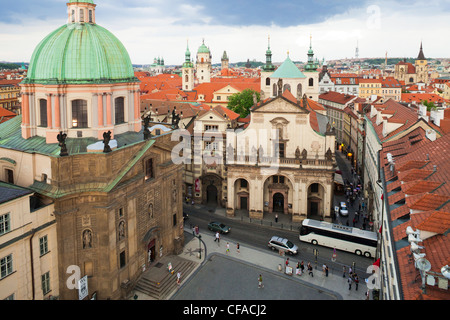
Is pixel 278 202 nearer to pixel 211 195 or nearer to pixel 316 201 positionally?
pixel 316 201

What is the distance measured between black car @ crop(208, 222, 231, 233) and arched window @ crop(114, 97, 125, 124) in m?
19.6

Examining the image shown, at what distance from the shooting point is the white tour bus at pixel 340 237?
45.8 meters

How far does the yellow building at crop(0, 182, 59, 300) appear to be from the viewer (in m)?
28.5

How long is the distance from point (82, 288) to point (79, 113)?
→ 1621 cm

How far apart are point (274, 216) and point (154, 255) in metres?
21.7

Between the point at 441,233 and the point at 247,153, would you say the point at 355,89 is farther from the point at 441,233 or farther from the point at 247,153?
the point at 441,233

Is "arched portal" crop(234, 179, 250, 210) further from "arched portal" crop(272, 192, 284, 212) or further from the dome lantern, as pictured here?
the dome lantern

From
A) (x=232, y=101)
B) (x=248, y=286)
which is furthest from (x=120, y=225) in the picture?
(x=232, y=101)

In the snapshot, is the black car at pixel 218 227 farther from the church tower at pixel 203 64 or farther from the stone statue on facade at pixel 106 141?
the church tower at pixel 203 64

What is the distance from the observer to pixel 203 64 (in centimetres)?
16800

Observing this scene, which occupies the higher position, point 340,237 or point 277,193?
point 277,193

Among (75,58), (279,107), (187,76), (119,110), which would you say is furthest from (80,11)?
(187,76)

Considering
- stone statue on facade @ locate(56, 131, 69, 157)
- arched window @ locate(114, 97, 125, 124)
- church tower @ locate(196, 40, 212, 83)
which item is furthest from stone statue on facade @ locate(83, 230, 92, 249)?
church tower @ locate(196, 40, 212, 83)

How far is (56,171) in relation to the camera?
1267 inches
